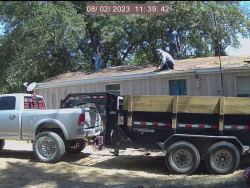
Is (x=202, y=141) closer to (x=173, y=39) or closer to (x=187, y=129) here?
(x=187, y=129)

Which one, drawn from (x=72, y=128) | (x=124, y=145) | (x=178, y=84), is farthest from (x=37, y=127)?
(x=178, y=84)

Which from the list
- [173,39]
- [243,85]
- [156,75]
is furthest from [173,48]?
[243,85]

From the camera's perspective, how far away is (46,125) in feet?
26.4

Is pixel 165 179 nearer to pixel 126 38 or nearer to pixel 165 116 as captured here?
pixel 165 116

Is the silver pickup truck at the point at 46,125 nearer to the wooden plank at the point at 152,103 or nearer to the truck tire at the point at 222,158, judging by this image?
the wooden plank at the point at 152,103

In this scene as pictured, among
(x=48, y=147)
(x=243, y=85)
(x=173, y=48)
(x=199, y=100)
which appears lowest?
(x=48, y=147)

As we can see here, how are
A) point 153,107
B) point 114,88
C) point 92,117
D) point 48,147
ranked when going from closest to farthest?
point 153,107 < point 48,147 < point 92,117 < point 114,88

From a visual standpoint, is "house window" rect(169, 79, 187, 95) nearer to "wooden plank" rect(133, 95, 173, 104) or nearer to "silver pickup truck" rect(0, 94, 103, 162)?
"silver pickup truck" rect(0, 94, 103, 162)

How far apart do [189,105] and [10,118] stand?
202 inches

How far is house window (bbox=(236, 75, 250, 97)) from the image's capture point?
9250 mm

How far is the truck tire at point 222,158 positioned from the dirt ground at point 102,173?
17 centimetres

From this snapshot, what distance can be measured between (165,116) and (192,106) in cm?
69

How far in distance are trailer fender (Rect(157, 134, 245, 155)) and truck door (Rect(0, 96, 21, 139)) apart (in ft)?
13.9

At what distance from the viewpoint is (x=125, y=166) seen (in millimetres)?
7754
